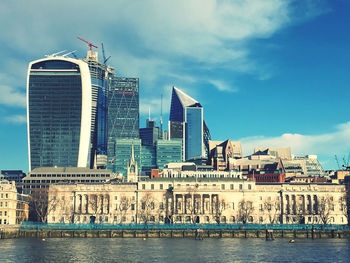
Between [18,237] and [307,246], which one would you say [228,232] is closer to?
[307,246]

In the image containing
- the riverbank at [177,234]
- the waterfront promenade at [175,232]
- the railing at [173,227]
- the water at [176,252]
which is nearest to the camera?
the water at [176,252]

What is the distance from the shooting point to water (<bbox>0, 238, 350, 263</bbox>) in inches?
4449

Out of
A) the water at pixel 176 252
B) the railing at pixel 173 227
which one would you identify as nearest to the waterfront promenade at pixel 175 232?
the railing at pixel 173 227

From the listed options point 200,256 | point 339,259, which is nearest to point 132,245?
point 200,256

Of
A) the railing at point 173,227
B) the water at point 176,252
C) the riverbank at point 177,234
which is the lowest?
the water at point 176,252

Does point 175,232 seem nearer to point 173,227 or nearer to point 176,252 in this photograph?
point 173,227

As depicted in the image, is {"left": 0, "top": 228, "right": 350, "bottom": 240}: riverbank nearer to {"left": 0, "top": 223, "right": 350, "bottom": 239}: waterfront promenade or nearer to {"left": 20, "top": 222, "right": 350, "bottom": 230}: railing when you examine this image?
{"left": 0, "top": 223, "right": 350, "bottom": 239}: waterfront promenade

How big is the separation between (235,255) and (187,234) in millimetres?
62031

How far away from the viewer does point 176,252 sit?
4936 inches

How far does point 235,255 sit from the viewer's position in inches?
4715

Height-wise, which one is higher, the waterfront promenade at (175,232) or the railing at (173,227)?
the railing at (173,227)

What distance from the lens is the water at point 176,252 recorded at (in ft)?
371

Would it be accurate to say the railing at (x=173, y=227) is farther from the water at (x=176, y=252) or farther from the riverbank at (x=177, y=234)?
the water at (x=176, y=252)

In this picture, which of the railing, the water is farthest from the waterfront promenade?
the water
